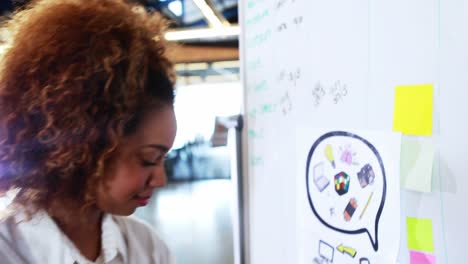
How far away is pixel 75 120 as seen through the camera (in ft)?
2.49

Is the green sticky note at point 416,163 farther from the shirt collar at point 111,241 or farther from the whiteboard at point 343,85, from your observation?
the shirt collar at point 111,241

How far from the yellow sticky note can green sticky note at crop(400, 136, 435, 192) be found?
0.01m

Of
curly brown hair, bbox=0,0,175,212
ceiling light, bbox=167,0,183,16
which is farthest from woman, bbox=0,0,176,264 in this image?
ceiling light, bbox=167,0,183,16

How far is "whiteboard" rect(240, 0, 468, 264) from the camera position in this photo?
583 mm

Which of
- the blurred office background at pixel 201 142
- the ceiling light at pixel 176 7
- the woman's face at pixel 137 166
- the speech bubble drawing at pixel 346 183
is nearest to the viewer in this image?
the speech bubble drawing at pixel 346 183

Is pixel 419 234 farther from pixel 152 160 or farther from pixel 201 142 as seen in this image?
pixel 201 142

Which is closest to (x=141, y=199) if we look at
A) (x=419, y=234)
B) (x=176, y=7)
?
(x=419, y=234)

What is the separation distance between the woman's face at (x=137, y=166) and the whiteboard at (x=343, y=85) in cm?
28

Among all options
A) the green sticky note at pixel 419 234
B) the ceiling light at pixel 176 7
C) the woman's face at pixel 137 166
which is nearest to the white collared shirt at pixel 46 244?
the woman's face at pixel 137 166

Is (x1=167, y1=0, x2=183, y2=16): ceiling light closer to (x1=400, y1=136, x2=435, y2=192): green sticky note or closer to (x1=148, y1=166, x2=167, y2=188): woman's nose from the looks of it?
(x1=148, y1=166, x2=167, y2=188): woman's nose

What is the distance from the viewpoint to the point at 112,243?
925mm

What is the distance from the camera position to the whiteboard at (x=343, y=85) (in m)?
0.58

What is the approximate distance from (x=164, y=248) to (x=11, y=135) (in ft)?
1.46

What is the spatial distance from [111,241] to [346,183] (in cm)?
50
